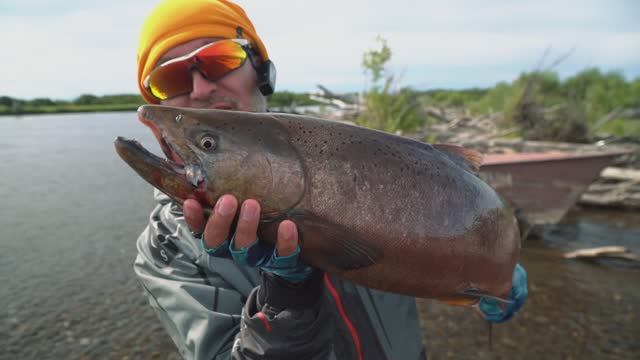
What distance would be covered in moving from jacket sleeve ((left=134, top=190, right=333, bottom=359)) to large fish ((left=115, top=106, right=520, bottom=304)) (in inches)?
12.5

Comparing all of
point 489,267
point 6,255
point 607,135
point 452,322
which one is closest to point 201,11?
point 489,267

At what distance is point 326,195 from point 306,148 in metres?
0.23

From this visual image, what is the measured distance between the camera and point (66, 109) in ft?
319

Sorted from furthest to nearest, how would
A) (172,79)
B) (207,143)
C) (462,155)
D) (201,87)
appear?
1. (172,79)
2. (201,87)
3. (462,155)
4. (207,143)

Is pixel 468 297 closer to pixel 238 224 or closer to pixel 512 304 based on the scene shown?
pixel 512 304

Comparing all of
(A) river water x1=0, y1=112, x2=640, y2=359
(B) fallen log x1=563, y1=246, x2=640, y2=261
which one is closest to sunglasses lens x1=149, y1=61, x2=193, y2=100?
(A) river water x1=0, y1=112, x2=640, y2=359

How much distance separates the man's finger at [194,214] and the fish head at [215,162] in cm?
4

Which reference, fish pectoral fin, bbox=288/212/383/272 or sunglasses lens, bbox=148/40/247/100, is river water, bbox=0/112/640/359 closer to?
sunglasses lens, bbox=148/40/247/100

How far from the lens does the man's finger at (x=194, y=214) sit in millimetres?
1722

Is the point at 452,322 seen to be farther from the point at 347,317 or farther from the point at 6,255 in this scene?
the point at 6,255

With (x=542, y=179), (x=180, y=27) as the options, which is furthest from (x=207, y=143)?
(x=542, y=179)

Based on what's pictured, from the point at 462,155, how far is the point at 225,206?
4.09 feet

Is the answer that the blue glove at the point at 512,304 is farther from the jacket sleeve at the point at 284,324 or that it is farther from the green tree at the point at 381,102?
the green tree at the point at 381,102

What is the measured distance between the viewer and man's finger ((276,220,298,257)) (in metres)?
1.70
